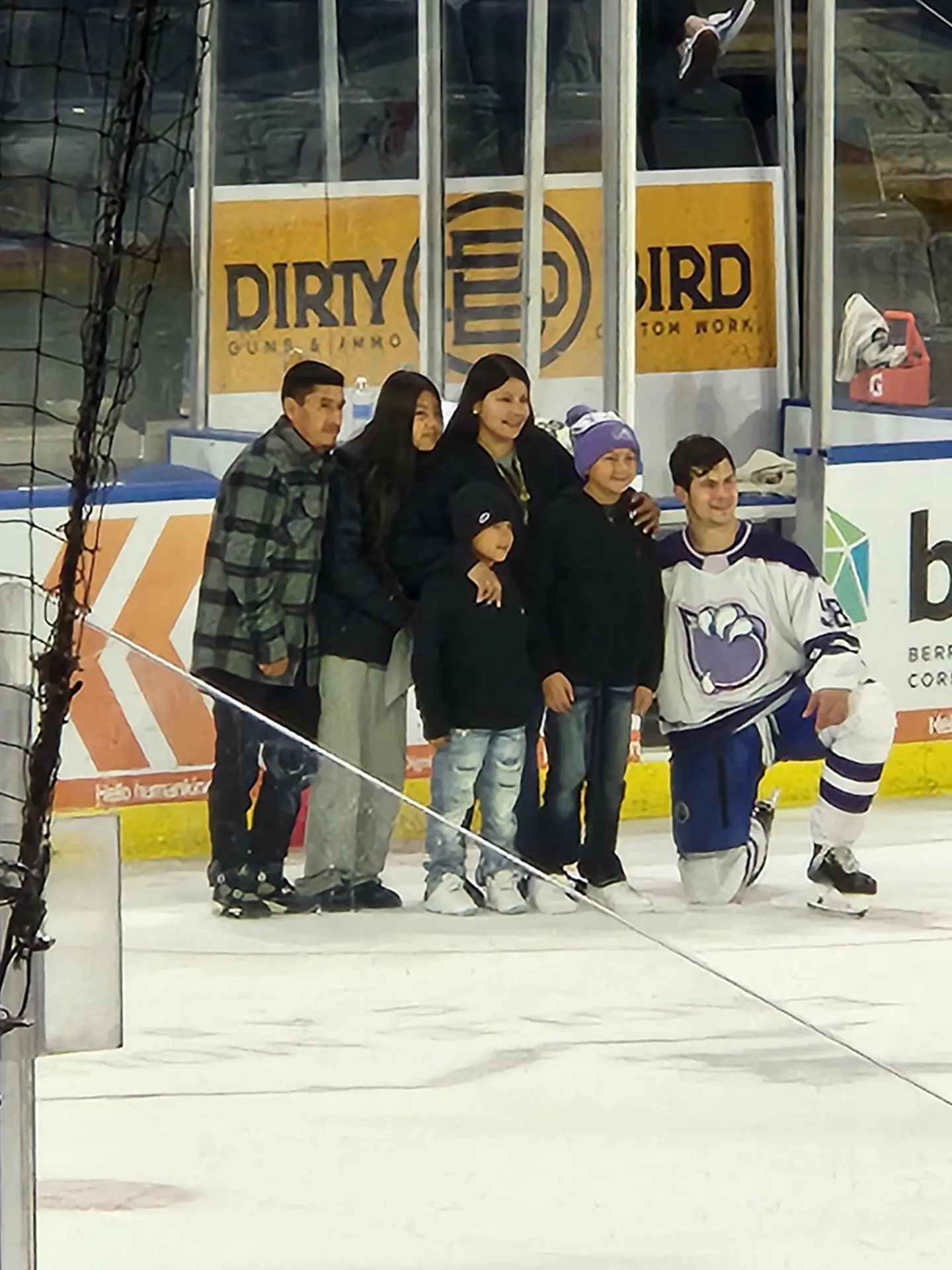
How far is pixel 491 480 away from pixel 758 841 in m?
0.90

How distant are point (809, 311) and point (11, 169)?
1.88 metres

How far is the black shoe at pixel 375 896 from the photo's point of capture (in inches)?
97.9

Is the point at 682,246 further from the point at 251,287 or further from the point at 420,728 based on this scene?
the point at 420,728

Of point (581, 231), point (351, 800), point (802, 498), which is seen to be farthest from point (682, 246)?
point (351, 800)

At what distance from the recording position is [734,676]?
160 inches

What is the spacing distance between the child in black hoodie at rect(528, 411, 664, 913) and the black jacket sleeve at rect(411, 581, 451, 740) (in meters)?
0.21

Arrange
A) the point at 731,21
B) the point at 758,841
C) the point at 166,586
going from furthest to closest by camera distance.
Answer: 1. the point at 731,21
2. the point at 166,586
3. the point at 758,841

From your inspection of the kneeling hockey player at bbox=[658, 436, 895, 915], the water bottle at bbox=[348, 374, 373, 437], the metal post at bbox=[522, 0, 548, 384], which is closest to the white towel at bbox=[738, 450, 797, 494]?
the metal post at bbox=[522, 0, 548, 384]

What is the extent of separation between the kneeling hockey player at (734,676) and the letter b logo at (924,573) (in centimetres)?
98

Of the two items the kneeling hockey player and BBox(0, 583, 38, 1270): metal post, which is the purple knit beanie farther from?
BBox(0, 583, 38, 1270): metal post

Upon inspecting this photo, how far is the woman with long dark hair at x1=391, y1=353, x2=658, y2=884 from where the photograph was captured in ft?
12.3

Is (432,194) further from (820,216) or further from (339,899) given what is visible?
(339,899)

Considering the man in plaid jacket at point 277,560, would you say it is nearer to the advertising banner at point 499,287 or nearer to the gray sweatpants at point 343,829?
the gray sweatpants at point 343,829

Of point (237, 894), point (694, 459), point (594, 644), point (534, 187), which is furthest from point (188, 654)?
point (534, 187)
